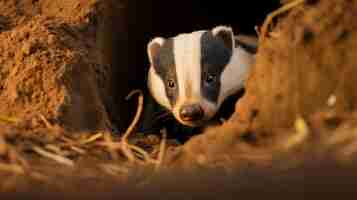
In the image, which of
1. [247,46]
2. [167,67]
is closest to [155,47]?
[167,67]

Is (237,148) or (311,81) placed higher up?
(311,81)

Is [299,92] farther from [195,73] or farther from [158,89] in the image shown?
[158,89]

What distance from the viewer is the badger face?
3.57 metres

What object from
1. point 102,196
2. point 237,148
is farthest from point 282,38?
point 102,196

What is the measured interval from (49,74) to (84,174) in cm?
135

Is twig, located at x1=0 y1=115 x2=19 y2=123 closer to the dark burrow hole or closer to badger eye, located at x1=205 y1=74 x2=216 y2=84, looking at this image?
the dark burrow hole

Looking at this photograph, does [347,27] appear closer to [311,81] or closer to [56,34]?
[311,81]

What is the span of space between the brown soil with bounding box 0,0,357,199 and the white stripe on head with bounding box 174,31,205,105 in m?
0.34

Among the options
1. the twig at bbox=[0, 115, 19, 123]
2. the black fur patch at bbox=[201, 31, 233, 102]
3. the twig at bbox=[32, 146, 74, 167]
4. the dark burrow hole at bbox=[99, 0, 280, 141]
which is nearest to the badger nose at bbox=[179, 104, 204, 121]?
the black fur patch at bbox=[201, 31, 233, 102]

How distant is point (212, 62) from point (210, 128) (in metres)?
1.31

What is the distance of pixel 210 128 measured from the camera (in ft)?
8.11

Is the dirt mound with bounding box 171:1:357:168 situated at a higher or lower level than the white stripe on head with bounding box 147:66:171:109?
higher

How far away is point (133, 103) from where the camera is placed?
4.60m

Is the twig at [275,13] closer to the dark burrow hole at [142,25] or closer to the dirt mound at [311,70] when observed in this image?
the dirt mound at [311,70]
